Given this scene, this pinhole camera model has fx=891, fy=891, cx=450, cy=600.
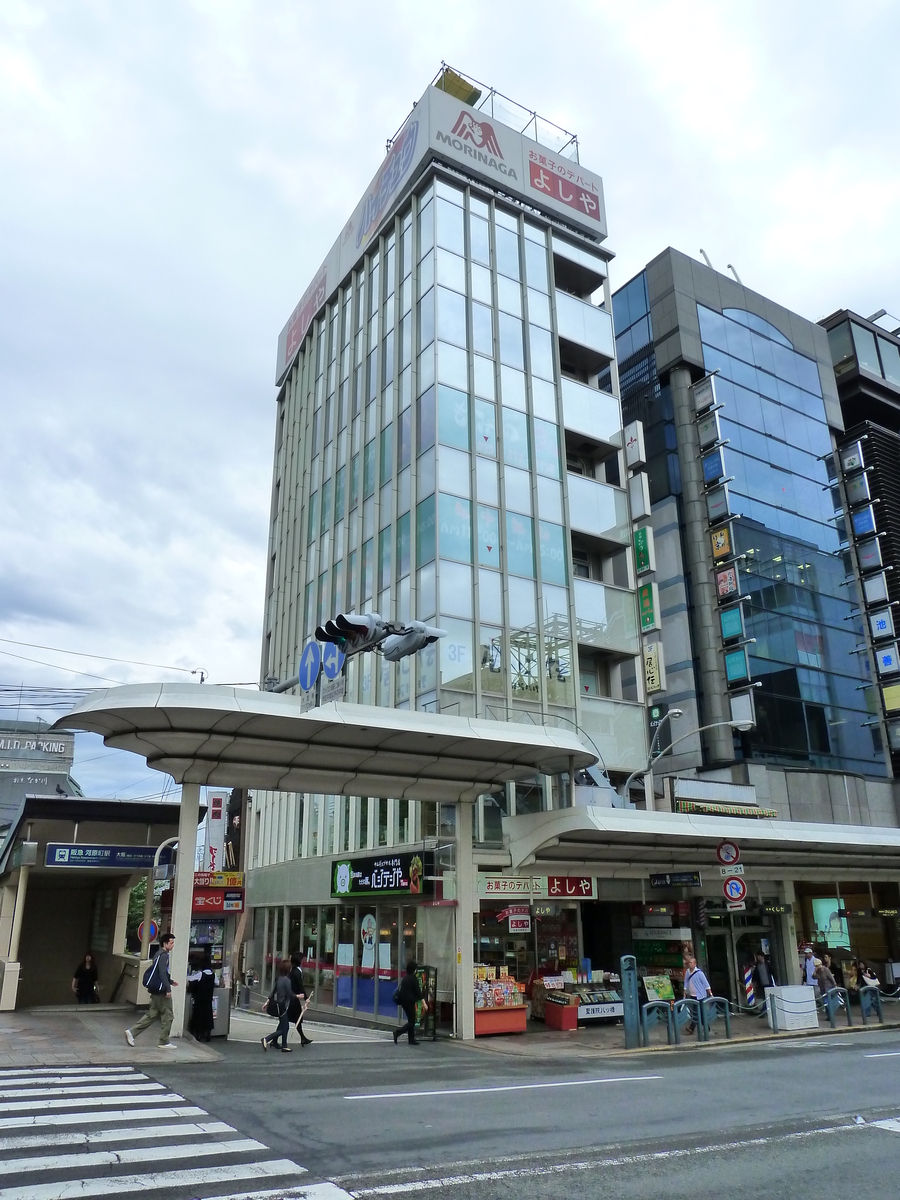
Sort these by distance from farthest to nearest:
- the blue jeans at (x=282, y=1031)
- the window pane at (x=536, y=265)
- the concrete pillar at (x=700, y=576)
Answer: the concrete pillar at (x=700, y=576) < the window pane at (x=536, y=265) < the blue jeans at (x=282, y=1031)

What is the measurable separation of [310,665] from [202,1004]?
676cm

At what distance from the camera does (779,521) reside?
38750mm

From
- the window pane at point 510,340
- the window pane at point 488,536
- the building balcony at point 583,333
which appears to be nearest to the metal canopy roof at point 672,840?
the window pane at point 488,536

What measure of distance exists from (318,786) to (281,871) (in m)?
15.9

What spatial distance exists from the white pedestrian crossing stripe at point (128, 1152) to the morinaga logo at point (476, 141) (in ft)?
105

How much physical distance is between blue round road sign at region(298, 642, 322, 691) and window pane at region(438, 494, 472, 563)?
33.3 feet

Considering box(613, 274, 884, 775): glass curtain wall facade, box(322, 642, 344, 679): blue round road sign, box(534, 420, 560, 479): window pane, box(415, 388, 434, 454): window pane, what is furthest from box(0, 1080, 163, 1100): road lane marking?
box(613, 274, 884, 775): glass curtain wall facade

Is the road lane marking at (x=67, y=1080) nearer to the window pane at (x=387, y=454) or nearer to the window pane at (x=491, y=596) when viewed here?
the window pane at (x=491, y=596)

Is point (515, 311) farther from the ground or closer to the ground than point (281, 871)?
farther from the ground

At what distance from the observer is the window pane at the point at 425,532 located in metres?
27.5

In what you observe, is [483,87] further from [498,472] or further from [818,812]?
[818,812]

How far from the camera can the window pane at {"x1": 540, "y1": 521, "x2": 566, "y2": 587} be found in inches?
1167

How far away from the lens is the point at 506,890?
2281 centimetres

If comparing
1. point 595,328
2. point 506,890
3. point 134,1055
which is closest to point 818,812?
point 506,890
